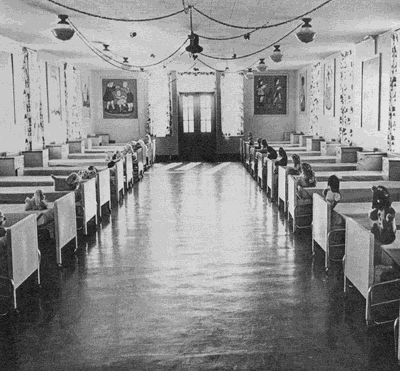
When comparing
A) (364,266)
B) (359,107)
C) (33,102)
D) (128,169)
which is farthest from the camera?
(128,169)

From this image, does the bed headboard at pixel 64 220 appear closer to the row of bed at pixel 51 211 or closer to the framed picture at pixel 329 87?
the row of bed at pixel 51 211

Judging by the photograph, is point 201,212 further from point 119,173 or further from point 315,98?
point 315,98

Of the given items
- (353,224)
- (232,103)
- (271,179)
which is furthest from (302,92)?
(353,224)

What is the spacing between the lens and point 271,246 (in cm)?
802

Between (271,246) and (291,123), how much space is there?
586 inches

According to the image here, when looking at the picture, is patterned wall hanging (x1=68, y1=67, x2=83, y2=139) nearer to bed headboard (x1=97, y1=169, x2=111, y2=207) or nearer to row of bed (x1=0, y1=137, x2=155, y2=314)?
row of bed (x1=0, y1=137, x2=155, y2=314)

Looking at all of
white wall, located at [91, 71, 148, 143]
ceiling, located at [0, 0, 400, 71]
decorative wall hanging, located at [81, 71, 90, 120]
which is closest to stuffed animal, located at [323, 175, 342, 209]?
ceiling, located at [0, 0, 400, 71]

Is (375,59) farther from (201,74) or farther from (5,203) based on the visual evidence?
(201,74)

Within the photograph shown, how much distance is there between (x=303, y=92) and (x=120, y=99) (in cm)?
711

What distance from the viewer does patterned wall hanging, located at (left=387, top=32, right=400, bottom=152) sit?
1104 cm

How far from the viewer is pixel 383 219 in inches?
196

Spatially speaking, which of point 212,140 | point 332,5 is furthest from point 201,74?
point 332,5

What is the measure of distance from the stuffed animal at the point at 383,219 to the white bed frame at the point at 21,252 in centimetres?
343

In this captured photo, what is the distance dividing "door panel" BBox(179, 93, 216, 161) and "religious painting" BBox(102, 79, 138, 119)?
1.98 metres
